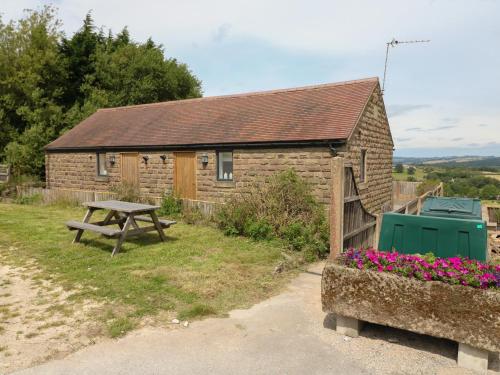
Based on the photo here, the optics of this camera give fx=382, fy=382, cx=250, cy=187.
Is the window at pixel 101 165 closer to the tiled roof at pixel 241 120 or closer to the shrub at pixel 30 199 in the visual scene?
the tiled roof at pixel 241 120

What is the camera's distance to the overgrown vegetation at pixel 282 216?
9102 millimetres

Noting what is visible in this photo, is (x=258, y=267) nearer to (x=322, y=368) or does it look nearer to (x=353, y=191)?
(x=353, y=191)

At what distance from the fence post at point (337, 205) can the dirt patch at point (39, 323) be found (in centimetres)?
422

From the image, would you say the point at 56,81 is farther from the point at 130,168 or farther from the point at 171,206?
the point at 171,206

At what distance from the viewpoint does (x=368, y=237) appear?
9.11m

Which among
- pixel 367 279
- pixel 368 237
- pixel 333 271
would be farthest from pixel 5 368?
pixel 368 237

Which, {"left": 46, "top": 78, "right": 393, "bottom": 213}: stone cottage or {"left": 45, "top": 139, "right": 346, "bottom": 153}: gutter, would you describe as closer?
{"left": 45, "top": 139, "right": 346, "bottom": 153}: gutter

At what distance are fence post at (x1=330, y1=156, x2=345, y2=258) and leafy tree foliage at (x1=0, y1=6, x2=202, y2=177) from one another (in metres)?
22.8

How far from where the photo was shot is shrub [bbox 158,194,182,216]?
44.6 feet

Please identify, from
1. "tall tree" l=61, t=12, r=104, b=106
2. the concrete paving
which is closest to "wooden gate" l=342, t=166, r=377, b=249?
the concrete paving

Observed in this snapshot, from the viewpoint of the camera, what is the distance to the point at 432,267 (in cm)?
432

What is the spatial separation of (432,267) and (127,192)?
13.2 m

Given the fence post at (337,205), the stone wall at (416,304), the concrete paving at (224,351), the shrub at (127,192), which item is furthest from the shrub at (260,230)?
the shrub at (127,192)

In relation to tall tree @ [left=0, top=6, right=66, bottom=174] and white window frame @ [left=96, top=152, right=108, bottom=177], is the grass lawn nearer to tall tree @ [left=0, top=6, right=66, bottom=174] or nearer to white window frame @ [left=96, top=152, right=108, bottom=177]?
white window frame @ [left=96, top=152, right=108, bottom=177]
